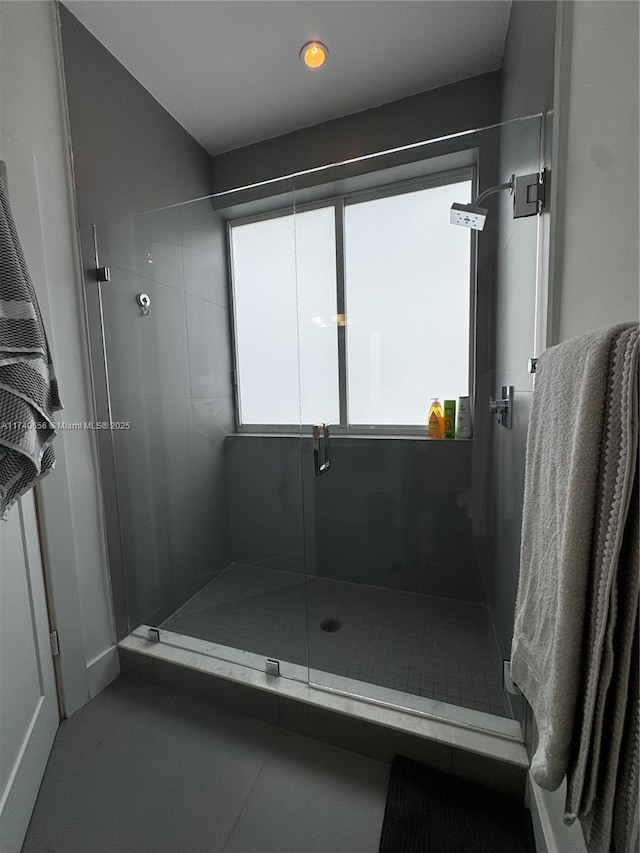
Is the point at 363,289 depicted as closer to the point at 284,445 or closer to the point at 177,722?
the point at 284,445

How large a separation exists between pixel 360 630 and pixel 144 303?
1.81 m

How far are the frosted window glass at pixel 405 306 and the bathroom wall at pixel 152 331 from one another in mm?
746

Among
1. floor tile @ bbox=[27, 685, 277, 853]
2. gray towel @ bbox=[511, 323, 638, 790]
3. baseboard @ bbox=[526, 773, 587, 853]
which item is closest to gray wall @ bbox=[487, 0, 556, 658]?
baseboard @ bbox=[526, 773, 587, 853]

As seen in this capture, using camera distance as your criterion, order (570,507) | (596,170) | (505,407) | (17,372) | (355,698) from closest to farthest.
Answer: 1. (570,507)
2. (596,170)
3. (17,372)
4. (355,698)
5. (505,407)

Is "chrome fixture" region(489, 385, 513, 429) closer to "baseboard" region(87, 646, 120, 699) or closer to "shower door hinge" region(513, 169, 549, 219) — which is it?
"shower door hinge" region(513, 169, 549, 219)

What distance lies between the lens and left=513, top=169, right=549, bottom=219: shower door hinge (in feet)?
3.33

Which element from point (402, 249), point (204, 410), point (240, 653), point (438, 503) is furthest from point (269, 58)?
point (240, 653)

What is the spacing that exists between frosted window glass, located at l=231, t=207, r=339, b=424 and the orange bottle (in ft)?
1.56

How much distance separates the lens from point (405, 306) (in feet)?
5.88

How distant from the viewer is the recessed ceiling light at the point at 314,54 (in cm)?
147

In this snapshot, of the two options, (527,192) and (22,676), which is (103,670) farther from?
(527,192)

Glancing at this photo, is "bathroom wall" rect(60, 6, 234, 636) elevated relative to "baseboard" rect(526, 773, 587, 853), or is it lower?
elevated

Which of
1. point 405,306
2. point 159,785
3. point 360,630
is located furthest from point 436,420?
point 159,785

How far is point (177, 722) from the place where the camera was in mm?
1324
